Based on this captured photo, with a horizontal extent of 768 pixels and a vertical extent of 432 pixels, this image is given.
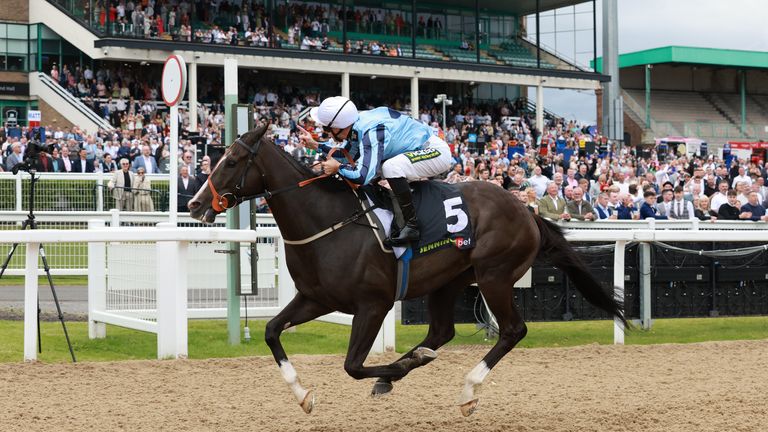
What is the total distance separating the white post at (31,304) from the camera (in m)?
7.25

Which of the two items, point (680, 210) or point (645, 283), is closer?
point (645, 283)

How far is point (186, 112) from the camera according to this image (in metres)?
30.3

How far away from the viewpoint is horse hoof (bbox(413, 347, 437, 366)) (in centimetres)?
617

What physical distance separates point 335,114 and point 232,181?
727 millimetres

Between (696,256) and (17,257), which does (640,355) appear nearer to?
(696,256)

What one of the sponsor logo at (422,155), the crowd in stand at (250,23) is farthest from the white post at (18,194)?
the crowd in stand at (250,23)

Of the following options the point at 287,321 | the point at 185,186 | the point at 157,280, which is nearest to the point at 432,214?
the point at 287,321

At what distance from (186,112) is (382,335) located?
75.9 ft

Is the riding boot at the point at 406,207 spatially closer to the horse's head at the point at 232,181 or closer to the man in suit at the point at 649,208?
the horse's head at the point at 232,181

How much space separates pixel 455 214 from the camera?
626cm

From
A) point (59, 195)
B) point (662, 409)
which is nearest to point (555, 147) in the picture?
point (59, 195)

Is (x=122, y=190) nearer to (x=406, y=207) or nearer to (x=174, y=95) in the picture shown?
(x=174, y=95)

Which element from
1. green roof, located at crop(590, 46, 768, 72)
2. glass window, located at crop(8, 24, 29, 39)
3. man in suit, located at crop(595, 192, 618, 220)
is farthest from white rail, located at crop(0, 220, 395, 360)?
green roof, located at crop(590, 46, 768, 72)

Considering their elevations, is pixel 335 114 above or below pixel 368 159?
above
